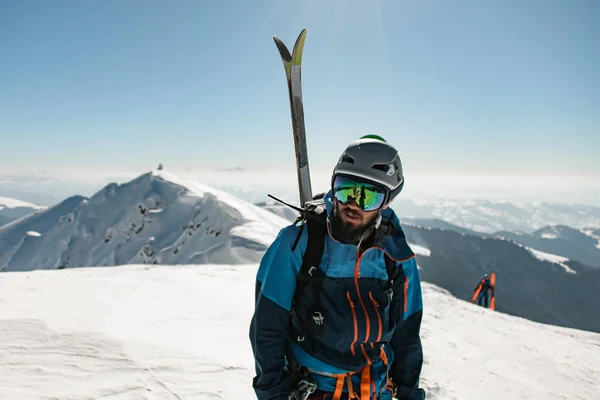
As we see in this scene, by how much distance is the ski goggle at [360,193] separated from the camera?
2.73m

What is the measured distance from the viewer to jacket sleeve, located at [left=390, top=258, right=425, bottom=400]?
2.96 meters

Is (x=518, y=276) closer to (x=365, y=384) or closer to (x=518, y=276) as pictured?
(x=518, y=276)

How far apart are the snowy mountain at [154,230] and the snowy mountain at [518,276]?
3547 inches

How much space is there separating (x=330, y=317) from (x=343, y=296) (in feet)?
0.62

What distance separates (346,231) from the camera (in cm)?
274

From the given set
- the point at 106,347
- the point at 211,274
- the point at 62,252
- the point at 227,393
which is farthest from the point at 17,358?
the point at 62,252

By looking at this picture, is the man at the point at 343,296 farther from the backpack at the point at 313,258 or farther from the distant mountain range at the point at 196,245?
the distant mountain range at the point at 196,245

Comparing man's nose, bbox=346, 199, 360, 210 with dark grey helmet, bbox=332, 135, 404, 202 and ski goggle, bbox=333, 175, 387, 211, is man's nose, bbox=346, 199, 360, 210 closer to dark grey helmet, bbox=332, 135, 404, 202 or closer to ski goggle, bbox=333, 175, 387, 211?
ski goggle, bbox=333, 175, 387, 211

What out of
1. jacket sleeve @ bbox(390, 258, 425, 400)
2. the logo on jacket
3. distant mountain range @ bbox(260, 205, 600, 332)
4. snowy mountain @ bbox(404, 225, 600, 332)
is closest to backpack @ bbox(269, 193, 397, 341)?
the logo on jacket

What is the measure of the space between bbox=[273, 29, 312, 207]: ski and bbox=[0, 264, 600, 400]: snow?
3184 millimetres

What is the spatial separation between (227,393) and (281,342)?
117 inches

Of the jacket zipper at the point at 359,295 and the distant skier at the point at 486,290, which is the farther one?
the distant skier at the point at 486,290

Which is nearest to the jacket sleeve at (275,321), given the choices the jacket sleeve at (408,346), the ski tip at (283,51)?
the jacket sleeve at (408,346)

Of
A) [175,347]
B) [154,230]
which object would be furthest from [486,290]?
[154,230]
